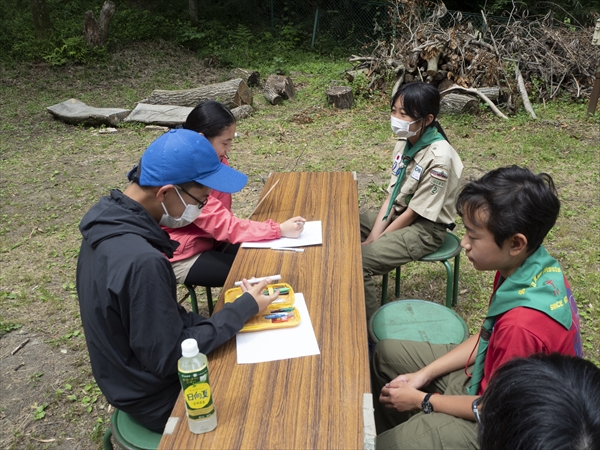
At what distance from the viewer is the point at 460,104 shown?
7.54 meters

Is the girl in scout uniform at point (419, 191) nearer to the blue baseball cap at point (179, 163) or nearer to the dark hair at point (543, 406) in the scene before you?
the blue baseball cap at point (179, 163)

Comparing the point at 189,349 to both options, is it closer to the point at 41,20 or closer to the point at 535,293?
the point at 535,293

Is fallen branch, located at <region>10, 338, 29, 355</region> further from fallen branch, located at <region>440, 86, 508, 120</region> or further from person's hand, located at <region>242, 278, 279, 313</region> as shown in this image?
fallen branch, located at <region>440, 86, 508, 120</region>

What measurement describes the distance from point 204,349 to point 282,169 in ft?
15.1

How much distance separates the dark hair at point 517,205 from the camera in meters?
1.61

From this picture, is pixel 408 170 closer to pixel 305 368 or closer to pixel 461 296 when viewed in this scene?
pixel 461 296

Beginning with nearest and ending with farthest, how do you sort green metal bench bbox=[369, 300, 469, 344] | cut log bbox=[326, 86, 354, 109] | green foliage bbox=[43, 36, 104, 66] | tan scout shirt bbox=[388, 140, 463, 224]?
1. green metal bench bbox=[369, 300, 469, 344]
2. tan scout shirt bbox=[388, 140, 463, 224]
3. cut log bbox=[326, 86, 354, 109]
4. green foliage bbox=[43, 36, 104, 66]

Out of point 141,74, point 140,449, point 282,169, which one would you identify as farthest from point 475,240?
point 141,74

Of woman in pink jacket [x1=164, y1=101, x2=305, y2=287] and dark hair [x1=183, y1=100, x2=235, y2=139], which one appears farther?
dark hair [x1=183, y1=100, x2=235, y2=139]

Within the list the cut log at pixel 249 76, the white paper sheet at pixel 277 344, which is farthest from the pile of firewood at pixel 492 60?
the white paper sheet at pixel 277 344

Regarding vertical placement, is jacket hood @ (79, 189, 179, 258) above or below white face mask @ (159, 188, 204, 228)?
above

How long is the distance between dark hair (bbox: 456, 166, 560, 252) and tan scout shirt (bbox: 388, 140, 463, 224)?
1269mm

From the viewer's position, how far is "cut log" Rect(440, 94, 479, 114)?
24.7 ft

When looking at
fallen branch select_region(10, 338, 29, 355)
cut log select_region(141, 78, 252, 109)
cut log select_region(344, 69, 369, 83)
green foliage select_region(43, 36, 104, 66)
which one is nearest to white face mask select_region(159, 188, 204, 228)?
fallen branch select_region(10, 338, 29, 355)
